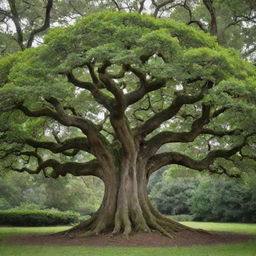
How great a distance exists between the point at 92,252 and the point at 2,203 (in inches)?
887

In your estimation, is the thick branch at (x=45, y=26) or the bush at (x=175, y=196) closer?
the thick branch at (x=45, y=26)

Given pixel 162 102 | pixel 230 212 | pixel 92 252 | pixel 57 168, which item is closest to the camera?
pixel 92 252

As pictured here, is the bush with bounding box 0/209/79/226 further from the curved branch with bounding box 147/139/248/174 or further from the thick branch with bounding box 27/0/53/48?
the curved branch with bounding box 147/139/248/174

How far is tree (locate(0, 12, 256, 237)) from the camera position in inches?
452

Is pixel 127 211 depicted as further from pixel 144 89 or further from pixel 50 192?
pixel 50 192

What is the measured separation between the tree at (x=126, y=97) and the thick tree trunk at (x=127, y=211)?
0.04 metres

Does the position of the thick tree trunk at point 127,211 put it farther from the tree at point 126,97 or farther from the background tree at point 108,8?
the background tree at point 108,8

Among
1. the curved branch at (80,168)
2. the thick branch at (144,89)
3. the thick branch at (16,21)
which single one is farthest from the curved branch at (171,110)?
the thick branch at (16,21)

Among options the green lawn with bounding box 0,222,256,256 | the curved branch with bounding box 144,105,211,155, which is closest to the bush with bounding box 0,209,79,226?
the curved branch with bounding box 144,105,211,155

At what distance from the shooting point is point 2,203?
31.0m

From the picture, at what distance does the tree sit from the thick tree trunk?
0.04 m

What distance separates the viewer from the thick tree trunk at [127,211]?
14048 mm

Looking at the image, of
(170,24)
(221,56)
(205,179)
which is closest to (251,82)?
(221,56)

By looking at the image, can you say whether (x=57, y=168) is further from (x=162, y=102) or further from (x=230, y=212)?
(x=230, y=212)
